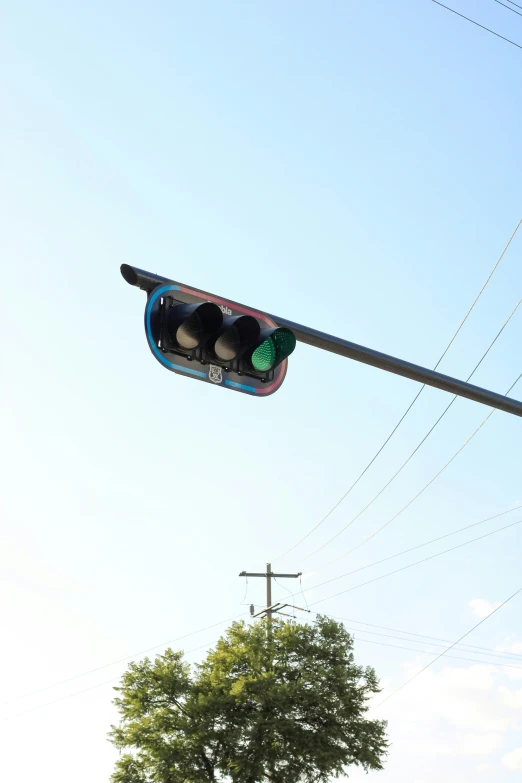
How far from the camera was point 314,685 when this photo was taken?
45156 mm

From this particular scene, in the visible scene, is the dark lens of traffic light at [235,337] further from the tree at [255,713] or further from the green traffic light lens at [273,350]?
the tree at [255,713]

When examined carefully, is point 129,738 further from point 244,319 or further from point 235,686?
point 244,319

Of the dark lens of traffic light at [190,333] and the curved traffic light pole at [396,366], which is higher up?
the curved traffic light pole at [396,366]

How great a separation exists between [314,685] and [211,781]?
7.67m

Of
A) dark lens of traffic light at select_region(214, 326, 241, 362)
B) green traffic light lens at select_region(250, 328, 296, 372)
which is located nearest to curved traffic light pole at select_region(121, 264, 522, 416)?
green traffic light lens at select_region(250, 328, 296, 372)

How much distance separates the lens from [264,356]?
216 inches

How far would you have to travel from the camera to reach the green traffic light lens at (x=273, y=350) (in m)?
5.45

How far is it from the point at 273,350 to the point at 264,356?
9 cm

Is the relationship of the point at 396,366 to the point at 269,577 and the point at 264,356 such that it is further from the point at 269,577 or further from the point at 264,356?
the point at 269,577

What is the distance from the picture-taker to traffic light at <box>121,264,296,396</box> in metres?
5.14

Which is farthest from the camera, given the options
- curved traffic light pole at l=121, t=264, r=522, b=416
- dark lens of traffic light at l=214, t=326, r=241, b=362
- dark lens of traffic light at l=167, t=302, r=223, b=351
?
curved traffic light pole at l=121, t=264, r=522, b=416

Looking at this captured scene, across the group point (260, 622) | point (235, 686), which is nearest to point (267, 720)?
point (235, 686)

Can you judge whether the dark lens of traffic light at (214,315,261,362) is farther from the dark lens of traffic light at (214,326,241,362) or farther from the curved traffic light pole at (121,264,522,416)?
the curved traffic light pole at (121,264,522,416)

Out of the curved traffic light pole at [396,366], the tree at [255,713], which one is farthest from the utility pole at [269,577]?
the curved traffic light pole at [396,366]
